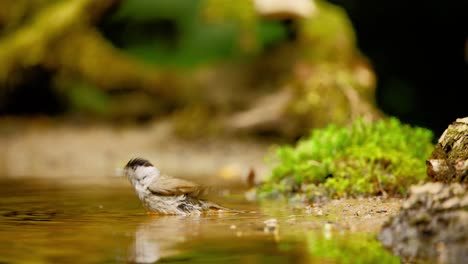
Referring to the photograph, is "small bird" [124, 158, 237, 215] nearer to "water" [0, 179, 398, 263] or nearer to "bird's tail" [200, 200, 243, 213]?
"bird's tail" [200, 200, 243, 213]

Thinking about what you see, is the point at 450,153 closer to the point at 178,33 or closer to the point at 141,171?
the point at 141,171

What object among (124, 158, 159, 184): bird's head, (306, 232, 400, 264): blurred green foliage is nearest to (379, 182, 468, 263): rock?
(306, 232, 400, 264): blurred green foliage

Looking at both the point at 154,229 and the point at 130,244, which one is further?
the point at 154,229

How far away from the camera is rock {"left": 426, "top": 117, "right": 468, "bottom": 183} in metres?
6.12

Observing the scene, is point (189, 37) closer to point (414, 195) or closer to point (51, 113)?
point (51, 113)

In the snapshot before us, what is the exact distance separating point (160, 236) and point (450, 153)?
2.37 meters

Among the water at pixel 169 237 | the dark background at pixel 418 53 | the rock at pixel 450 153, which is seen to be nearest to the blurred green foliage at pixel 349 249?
the water at pixel 169 237

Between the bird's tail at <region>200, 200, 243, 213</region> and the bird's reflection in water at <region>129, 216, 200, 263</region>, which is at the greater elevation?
the bird's tail at <region>200, 200, 243, 213</region>

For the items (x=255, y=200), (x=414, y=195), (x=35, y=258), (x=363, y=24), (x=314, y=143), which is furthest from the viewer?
(x=363, y=24)

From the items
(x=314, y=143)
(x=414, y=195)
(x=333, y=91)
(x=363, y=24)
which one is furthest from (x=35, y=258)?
(x=333, y=91)

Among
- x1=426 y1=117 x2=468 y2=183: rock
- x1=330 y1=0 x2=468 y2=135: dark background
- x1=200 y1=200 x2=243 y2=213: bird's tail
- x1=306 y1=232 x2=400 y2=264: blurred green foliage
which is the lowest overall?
x1=306 y1=232 x2=400 y2=264: blurred green foliage

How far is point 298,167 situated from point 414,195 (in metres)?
3.74

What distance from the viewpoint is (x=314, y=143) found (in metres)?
8.73

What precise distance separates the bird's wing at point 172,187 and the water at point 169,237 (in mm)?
201
